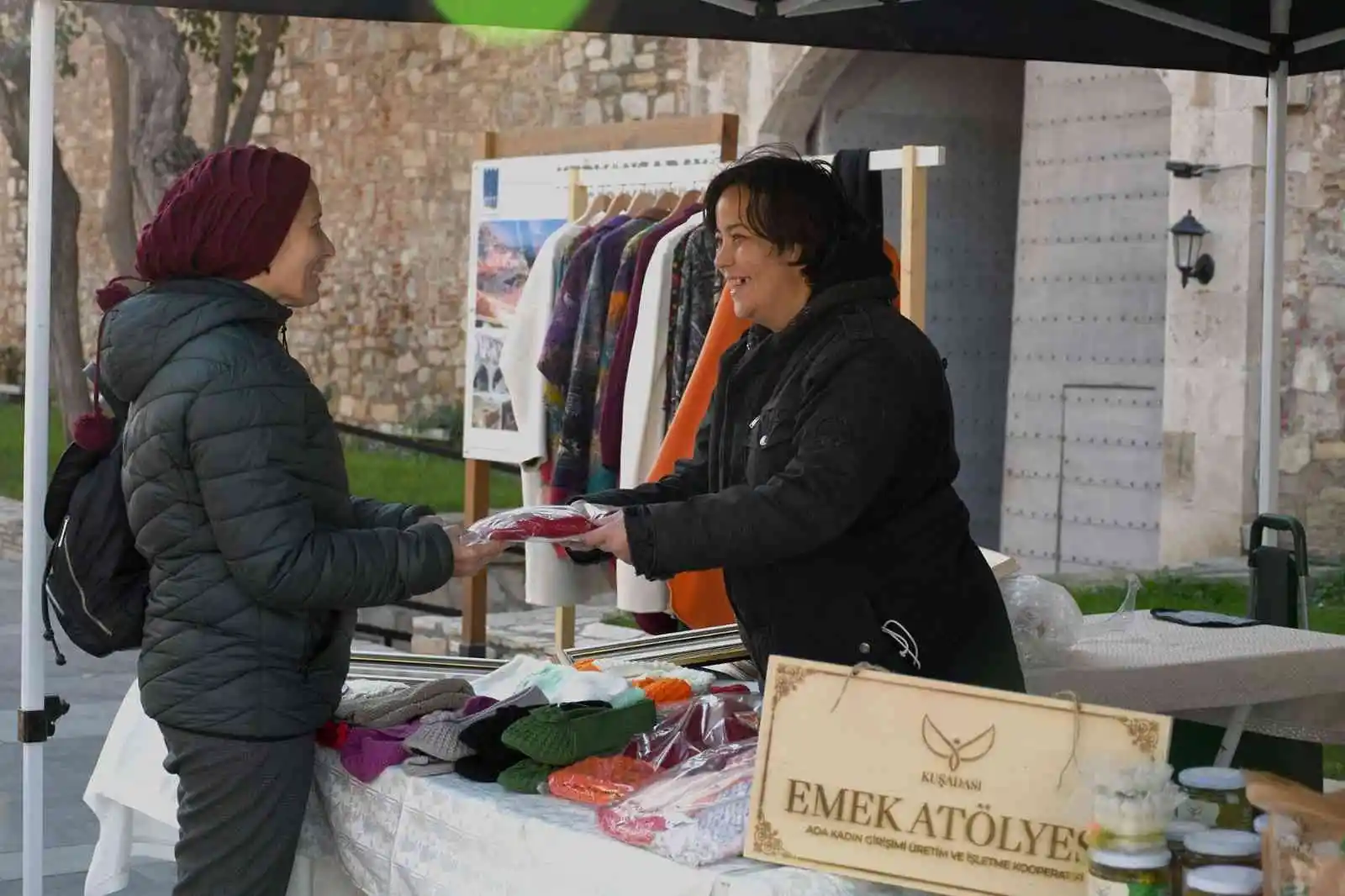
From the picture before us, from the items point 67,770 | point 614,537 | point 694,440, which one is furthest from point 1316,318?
point 614,537

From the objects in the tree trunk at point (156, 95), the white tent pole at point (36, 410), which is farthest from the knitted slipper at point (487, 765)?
the tree trunk at point (156, 95)

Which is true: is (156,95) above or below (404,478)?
above

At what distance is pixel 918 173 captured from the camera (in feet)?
14.8

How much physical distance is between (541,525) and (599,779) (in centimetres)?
42

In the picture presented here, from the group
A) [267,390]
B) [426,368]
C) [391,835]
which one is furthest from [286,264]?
[426,368]

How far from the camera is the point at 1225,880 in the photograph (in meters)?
1.92

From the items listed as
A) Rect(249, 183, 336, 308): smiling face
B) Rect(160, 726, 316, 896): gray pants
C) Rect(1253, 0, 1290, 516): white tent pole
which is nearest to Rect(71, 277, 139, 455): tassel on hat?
Rect(249, 183, 336, 308): smiling face

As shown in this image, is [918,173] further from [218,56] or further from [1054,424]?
[218,56]

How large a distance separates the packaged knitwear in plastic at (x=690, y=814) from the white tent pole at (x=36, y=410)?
5.76 ft

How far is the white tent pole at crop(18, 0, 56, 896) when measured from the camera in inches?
146

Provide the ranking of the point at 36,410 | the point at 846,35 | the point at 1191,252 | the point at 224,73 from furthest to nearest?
the point at 224,73
the point at 1191,252
the point at 846,35
the point at 36,410

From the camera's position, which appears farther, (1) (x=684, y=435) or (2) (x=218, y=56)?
(2) (x=218, y=56)

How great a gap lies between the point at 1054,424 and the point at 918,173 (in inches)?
272

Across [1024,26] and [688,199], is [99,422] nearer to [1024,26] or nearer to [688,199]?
[1024,26]
